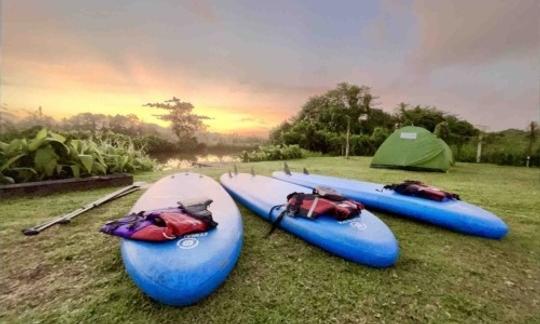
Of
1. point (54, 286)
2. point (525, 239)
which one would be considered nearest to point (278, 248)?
point (54, 286)

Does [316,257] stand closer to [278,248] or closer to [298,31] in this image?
[278,248]

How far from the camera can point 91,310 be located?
3.66ft

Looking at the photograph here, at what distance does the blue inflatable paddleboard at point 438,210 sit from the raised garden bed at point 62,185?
2824mm

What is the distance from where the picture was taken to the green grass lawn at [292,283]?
1122 mm

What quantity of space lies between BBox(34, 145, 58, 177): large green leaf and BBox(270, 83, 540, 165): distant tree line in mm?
7913

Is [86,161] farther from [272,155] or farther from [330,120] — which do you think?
[330,120]

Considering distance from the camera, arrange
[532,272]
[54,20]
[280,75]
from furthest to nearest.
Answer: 1. [280,75]
2. [54,20]
3. [532,272]

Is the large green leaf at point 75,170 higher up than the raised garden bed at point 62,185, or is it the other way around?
the large green leaf at point 75,170

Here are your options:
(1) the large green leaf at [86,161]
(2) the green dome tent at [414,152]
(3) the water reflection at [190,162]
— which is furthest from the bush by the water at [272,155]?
(1) the large green leaf at [86,161]

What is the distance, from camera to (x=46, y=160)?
2998 mm

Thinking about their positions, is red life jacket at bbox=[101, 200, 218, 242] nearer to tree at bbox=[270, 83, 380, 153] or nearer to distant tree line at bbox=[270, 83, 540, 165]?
distant tree line at bbox=[270, 83, 540, 165]

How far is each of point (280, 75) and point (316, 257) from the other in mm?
5550

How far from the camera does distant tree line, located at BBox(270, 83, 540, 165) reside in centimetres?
757

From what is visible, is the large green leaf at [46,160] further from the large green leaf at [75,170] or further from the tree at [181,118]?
the tree at [181,118]
